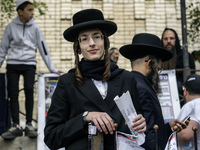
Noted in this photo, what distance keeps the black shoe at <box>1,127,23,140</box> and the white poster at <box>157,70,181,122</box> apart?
2.19 meters

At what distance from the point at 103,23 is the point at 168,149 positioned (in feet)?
3.11

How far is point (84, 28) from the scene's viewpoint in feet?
9.48

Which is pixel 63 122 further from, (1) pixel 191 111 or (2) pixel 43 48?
(2) pixel 43 48

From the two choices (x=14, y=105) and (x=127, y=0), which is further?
(x=127, y=0)

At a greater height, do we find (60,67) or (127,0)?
(127,0)

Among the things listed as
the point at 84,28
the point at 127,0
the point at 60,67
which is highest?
the point at 127,0

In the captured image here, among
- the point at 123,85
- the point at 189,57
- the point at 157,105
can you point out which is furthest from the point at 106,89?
the point at 189,57

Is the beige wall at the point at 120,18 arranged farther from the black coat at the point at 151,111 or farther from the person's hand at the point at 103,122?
the person's hand at the point at 103,122

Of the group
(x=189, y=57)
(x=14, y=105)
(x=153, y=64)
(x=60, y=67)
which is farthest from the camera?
(x=60, y=67)

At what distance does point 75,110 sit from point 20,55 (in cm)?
392

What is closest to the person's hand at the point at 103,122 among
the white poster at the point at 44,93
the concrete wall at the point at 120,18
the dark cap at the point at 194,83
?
the dark cap at the point at 194,83

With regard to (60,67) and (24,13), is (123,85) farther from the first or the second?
(60,67)

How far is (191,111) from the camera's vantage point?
14.1 feet

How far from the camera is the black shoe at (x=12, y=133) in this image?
6225 mm
